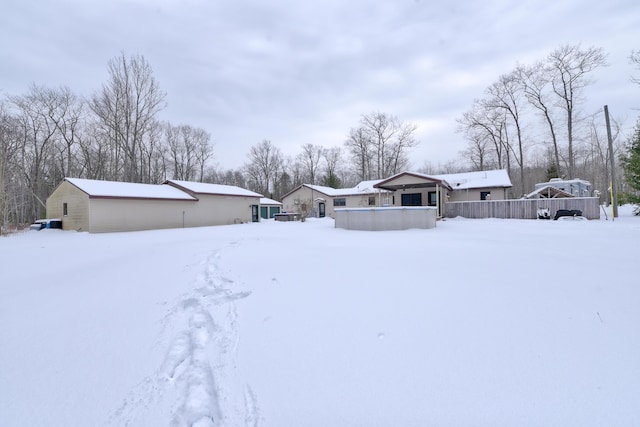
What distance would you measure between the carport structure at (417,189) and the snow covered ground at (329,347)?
590 inches

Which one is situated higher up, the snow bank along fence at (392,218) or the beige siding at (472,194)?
the beige siding at (472,194)

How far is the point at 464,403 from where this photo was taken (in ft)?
7.23

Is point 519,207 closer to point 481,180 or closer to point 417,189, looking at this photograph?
point 481,180

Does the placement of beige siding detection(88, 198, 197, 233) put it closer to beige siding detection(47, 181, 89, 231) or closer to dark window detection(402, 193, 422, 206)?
beige siding detection(47, 181, 89, 231)

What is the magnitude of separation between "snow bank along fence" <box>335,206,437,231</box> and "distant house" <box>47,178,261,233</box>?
44.7 ft

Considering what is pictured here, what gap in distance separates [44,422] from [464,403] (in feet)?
10.1

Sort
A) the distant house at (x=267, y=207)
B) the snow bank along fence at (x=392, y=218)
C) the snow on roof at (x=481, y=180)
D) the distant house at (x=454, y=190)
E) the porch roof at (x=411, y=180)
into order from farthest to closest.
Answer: the distant house at (x=267, y=207)
the snow on roof at (x=481, y=180)
the distant house at (x=454, y=190)
the porch roof at (x=411, y=180)
the snow bank along fence at (x=392, y=218)

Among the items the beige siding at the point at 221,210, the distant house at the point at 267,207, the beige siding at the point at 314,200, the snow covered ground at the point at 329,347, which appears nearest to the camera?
the snow covered ground at the point at 329,347

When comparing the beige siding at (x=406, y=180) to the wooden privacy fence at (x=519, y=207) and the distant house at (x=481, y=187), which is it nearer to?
the wooden privacy fence at (x=519, y=207)

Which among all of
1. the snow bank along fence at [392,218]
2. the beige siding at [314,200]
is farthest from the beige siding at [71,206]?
the beige siding at [314,200]

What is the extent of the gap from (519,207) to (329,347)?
20668 mm

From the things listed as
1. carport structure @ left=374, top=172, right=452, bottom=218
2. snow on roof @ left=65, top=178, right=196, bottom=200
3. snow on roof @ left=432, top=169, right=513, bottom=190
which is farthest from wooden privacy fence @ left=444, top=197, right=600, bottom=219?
snow on roof @ left=65, top=178, right=196, bottom=200

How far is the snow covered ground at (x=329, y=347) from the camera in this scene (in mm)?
2174

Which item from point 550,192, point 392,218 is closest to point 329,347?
point 392,218
